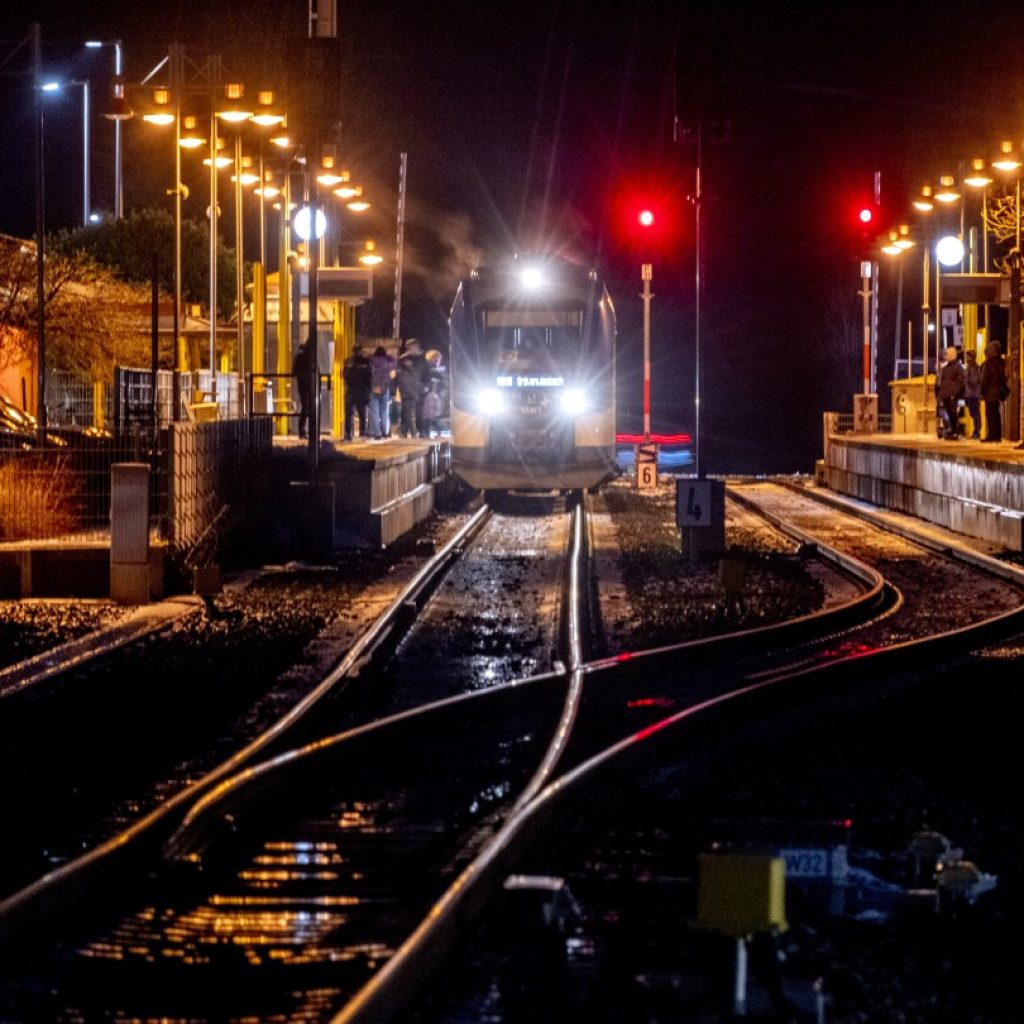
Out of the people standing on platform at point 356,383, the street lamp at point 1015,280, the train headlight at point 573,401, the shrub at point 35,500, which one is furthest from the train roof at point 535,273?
the shrub at point 35,500

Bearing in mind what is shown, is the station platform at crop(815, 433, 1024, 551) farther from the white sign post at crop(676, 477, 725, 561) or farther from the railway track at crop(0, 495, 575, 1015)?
the railway track at crop(0, 495, 575, 1015)

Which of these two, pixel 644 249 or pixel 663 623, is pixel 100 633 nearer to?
pixel 663 623

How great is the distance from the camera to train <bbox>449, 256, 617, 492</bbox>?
3141cm

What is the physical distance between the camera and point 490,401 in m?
31.7

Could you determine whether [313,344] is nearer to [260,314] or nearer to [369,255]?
[260,314]

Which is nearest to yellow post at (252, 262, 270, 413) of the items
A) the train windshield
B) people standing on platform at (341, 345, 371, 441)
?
people standing on platform at (341, 345, 371, 441)

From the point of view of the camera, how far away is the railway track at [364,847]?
19.8ft

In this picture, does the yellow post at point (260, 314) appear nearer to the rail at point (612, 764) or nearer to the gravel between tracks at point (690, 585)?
the gravel between tracks at point (690, 585)

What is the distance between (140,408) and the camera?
2259 centimetres

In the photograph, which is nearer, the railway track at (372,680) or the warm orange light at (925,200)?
the railway track at (372,680)

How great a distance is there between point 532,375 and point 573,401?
2.53 ft

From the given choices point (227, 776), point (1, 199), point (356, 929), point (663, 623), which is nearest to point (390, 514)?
point (663, 623)

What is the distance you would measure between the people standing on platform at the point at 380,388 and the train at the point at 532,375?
4.41m

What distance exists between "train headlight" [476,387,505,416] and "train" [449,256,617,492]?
16mm
